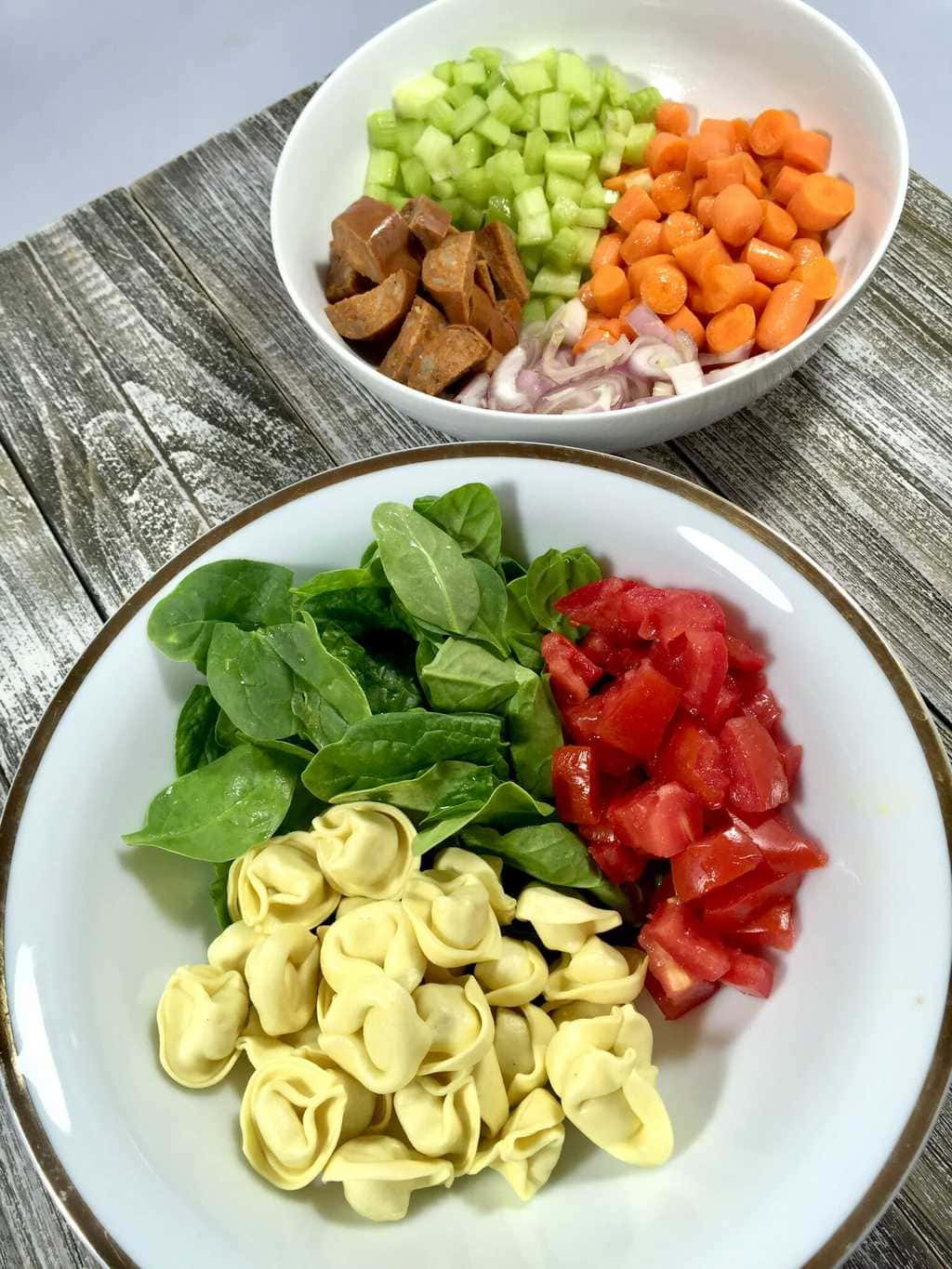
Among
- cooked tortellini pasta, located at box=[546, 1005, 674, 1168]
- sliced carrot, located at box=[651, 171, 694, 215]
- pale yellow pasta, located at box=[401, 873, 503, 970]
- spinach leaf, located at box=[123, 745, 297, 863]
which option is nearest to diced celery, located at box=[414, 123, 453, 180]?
sliced carrot, located at box=[651, 171, 694, 215]

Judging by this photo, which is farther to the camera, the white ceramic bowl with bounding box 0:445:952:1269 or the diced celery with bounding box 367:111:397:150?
the diced celery with bounding box 367:111:397:150

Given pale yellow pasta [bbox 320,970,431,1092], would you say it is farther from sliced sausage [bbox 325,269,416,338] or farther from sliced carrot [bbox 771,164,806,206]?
sliced carrot [bbox 771,164,806,206]

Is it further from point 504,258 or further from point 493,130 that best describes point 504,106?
point 504,258

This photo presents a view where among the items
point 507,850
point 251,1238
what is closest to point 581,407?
point 507,850

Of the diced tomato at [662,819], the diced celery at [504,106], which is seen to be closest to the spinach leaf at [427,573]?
the diced tomato at [662,819]

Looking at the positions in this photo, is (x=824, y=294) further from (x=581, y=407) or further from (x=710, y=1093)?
Result: (x=710, y=1093)

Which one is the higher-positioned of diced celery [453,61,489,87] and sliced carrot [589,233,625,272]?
diced celery [453,61,489,87]

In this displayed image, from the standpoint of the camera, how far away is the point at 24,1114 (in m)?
0.87

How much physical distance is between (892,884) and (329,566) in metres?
0.66

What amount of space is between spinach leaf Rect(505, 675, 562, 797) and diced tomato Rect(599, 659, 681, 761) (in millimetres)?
66

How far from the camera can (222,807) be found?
100cm

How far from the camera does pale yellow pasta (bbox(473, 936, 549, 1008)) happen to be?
96 cm

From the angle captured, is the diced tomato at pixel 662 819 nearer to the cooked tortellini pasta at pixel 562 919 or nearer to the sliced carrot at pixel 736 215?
the cooked tortellini pasta at pixel 562 919

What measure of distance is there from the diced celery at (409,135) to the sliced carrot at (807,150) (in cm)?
57
